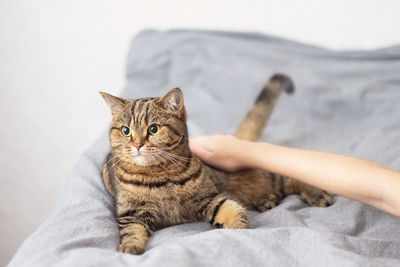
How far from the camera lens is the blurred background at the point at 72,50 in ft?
6.76

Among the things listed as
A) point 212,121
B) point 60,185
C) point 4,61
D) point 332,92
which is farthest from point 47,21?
point 332,92

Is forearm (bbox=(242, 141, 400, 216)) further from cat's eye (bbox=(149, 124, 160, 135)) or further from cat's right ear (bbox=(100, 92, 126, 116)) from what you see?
cat's right ear (bbox=(100, 92, 126, 116))

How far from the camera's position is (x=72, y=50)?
85.0 inches

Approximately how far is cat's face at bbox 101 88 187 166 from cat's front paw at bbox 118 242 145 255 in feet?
0.86

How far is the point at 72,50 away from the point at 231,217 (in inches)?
66.4

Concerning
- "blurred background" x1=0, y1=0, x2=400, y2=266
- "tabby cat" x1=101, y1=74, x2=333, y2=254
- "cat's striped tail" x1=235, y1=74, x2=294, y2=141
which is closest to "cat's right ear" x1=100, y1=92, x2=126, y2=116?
"tabby cat" x1=101, y1=74, x2=333, y2=254

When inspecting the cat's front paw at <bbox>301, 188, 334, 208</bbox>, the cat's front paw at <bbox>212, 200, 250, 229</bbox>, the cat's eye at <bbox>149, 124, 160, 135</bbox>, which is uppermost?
the cat's eye at <bbox>149, 124, 160, 135</bbox>

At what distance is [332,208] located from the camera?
3.46 ft

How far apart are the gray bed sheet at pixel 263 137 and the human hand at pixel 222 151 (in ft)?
0.76

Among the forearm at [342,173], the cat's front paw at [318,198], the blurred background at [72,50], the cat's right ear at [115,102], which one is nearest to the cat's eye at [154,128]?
the cat's right ear at [115,102]

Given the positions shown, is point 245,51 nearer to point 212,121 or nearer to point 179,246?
point 212,121

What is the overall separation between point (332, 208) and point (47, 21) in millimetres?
1938

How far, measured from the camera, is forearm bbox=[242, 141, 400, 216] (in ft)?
2.97

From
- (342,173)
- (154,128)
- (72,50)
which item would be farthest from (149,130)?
(72,50)
